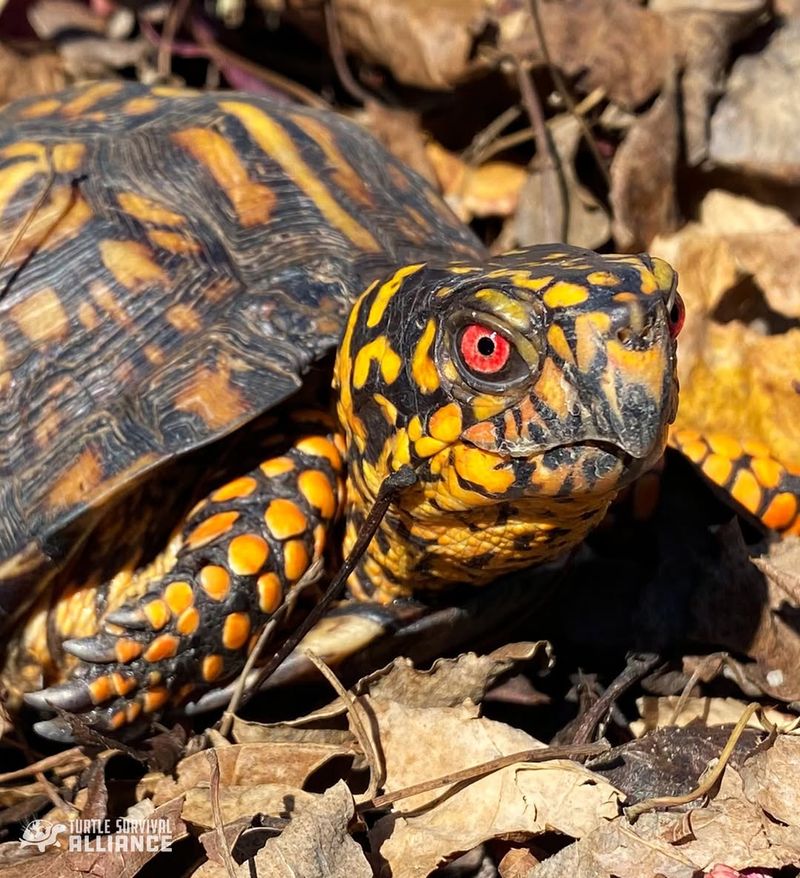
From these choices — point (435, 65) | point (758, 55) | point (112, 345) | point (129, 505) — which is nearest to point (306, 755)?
point (129, 505)

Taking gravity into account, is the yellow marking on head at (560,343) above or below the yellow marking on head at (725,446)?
above

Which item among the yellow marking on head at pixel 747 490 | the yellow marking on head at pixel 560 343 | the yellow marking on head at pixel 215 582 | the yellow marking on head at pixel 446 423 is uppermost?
the yellow marking on head at pixel 560 343

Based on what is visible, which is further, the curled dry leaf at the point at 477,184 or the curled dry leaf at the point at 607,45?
the curled dry leaf at the point at 477,184

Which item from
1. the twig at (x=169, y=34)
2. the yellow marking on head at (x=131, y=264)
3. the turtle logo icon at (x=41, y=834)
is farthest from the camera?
the twig at (x=169, y=34)

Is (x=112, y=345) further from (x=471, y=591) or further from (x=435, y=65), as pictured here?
(x=435, y=65)

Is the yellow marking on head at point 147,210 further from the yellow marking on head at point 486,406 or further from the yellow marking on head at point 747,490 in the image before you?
the yellow marking on head at point 747,490

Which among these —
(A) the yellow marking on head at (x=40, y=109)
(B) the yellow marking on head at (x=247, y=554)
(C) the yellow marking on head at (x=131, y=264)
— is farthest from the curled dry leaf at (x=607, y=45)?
(B) the yellow marking on head at (x=247, y=554)

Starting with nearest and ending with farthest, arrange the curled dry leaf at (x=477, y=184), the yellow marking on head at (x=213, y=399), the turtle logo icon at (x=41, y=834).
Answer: the turtle logo icon at (x=41, y=834) < the yellow marking on head at (x=213, y=399) < the curled dry leaf at (x=477, y=184)


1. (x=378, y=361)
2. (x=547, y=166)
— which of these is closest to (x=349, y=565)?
(x=378, y=361)
